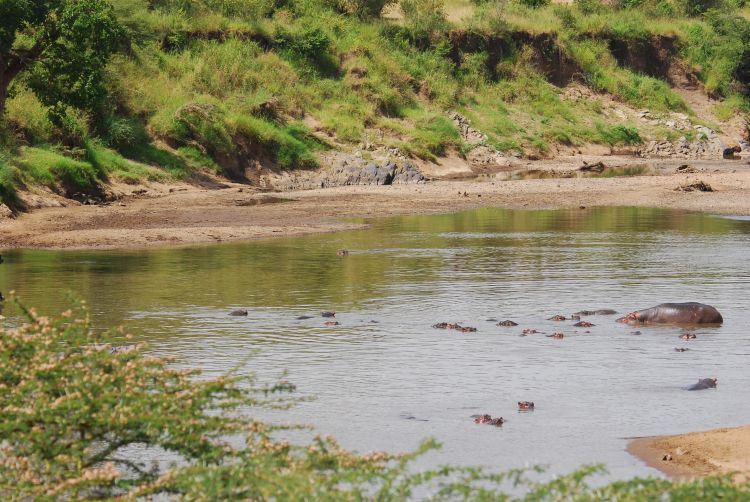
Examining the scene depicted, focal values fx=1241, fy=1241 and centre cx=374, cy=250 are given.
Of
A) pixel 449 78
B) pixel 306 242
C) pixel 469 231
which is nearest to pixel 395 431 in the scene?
pixel 306 242

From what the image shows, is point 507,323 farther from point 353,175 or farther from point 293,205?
point 353,175

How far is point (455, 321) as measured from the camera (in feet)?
49.7

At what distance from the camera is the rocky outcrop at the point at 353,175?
35.3 metres

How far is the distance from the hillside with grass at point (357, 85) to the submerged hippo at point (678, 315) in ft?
49.6

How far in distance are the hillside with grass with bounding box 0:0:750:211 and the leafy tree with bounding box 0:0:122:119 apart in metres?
0.08

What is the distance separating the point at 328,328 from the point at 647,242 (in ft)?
34.6

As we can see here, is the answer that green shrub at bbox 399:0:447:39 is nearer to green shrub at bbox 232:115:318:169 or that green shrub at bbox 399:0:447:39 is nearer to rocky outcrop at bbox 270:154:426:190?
green shrub at bbox 232:115:318:169

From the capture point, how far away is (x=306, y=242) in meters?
23.8

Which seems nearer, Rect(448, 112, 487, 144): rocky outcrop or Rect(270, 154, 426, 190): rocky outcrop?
Rect(270, 154, 426, 190): rocky outcrop

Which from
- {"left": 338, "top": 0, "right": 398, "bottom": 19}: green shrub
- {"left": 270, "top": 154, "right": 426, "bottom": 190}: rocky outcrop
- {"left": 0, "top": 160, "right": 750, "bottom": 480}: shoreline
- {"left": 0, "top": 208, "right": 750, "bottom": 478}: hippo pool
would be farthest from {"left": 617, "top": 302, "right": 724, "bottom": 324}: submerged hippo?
{"left": 338, "top": 0, "right": 398, "bottom": 19}: green shrub

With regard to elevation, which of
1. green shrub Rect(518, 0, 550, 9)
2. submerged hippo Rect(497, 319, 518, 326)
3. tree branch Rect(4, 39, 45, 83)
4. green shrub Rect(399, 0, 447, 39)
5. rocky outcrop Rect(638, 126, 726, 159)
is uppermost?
green shrub Rect(518, 0, 550, 9)

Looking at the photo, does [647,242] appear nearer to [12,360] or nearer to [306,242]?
[306,242]

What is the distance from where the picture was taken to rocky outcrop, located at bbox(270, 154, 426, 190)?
35.3 metres

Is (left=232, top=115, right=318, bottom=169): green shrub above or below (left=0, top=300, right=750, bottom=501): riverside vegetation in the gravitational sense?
below
